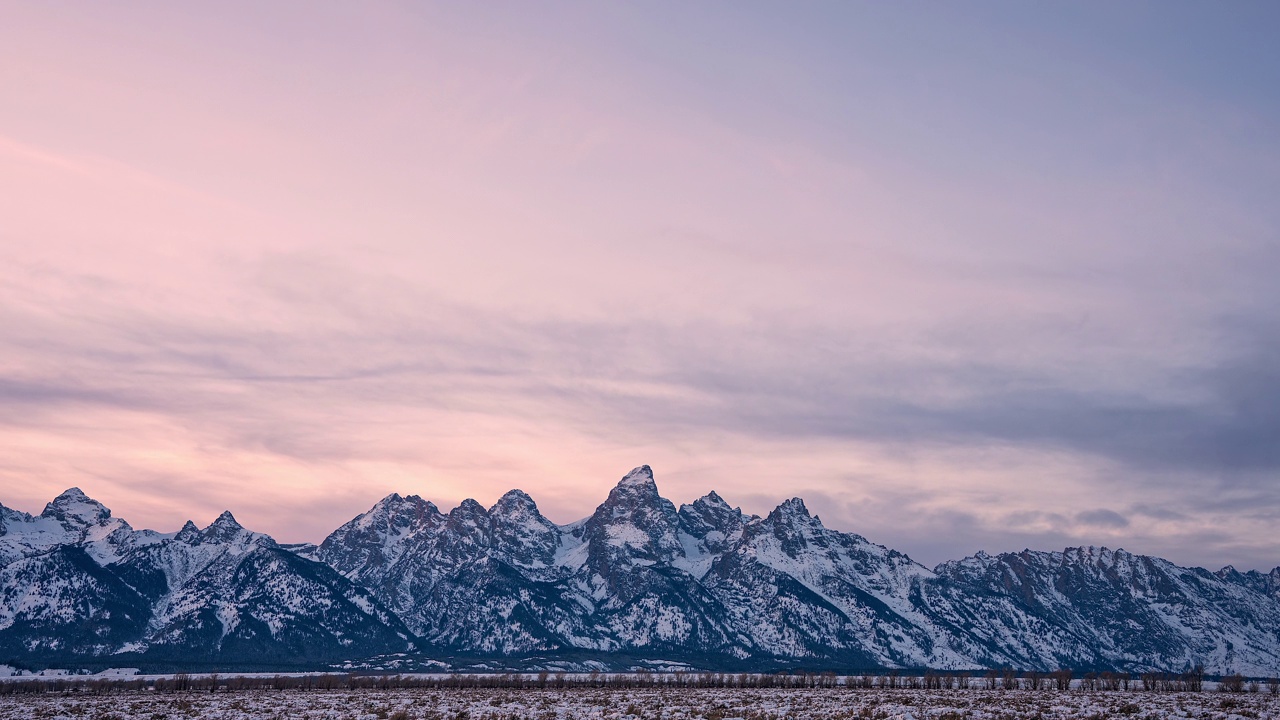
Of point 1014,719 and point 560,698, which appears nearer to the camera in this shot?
point 1014,719

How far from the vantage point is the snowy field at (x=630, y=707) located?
97688 millimetres

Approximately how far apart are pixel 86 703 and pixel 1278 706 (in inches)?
5006

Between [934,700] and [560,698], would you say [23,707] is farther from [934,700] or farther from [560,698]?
[934,700]

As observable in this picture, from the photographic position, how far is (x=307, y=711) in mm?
114250

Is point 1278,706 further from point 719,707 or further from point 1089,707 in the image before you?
point 719,707

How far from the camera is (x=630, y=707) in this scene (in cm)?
11331

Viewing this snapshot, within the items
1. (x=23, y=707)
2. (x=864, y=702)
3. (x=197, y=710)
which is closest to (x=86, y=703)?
(x=23, y=707)

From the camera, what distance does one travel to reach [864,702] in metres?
118

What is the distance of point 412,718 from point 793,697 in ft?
164

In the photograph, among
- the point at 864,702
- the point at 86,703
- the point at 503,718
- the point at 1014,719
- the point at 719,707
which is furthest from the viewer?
the point at 86,703

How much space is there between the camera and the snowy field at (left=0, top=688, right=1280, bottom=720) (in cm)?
9769

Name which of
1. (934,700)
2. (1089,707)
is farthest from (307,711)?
(1089,707)

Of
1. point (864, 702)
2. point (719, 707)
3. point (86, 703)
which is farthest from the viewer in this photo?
point (86, 703)

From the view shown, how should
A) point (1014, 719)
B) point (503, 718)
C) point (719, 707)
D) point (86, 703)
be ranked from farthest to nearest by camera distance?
1. point (86, 703)
2. point (719, 707)
3. point (503, 718)
4. point (1014, 719)
